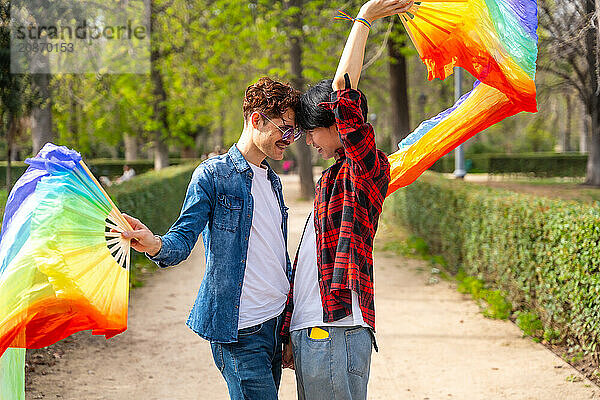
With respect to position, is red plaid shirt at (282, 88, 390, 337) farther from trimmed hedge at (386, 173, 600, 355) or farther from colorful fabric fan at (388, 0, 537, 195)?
trimmed hedge at (386, 173, 600, 355)

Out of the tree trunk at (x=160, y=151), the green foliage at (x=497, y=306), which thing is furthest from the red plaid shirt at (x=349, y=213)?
the tree trunk at (x=160, y=151)

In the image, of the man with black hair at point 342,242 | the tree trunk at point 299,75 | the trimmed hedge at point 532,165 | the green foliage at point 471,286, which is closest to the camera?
the man with black hair at point 342,242

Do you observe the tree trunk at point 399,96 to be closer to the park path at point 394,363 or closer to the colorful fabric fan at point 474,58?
the park path at point 394,363

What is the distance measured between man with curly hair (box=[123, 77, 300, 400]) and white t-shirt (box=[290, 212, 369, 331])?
14cm

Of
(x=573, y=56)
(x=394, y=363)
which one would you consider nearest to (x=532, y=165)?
(x=573, y=56)

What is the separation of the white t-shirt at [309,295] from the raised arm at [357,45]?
25.0 inches

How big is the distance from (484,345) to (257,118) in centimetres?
482

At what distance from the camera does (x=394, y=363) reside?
6.54 m

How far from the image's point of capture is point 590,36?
11.9 metres

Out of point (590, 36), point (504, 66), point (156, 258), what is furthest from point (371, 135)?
point (590, 36)

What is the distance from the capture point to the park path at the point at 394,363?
571 centimetres

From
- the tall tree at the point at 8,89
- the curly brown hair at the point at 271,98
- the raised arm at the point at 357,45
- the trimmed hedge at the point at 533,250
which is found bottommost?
the trimmed hedge at the point at 533,250

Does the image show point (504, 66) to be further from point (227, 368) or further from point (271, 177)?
point (227, 368)

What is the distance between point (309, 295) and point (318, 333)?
0.55ft
